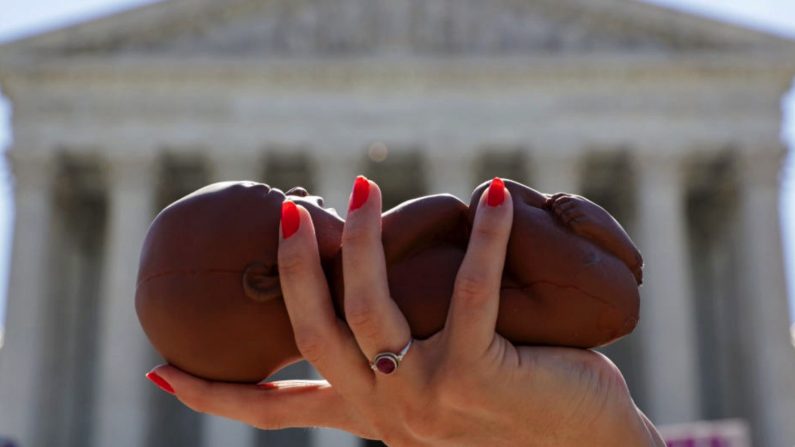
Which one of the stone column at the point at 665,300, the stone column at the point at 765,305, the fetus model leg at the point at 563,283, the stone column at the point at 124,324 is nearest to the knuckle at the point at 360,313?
the fetus model leg at the point at 563,283

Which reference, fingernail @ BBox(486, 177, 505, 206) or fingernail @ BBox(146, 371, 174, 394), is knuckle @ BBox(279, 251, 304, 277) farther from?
fingernail @ BBox(146, 371, 174, 394)

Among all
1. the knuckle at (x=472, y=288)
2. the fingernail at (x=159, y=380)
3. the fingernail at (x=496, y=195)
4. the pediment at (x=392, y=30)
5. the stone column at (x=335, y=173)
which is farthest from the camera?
the pediment at (x=392, y=30)

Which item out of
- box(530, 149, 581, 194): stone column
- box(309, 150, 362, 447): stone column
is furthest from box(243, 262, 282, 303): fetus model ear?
box(530, 149, 581, 194): stone column

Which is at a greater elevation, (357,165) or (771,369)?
(357,165)

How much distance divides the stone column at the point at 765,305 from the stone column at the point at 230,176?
61.7 feet

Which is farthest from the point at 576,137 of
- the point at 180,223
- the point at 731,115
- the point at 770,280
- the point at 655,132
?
the point at 180,223

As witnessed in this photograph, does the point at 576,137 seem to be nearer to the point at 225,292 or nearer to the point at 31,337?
the point at 31,337

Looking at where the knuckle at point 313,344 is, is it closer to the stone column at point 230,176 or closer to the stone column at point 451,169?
the stone column at point 230,176

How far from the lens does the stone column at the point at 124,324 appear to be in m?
41.1

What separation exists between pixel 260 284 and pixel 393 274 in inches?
18.2

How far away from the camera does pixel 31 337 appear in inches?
1672

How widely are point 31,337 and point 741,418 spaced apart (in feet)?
93.5

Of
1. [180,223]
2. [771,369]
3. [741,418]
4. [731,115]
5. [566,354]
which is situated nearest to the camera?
[566,354]

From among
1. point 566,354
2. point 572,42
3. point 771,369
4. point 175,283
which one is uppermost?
point 572,42
